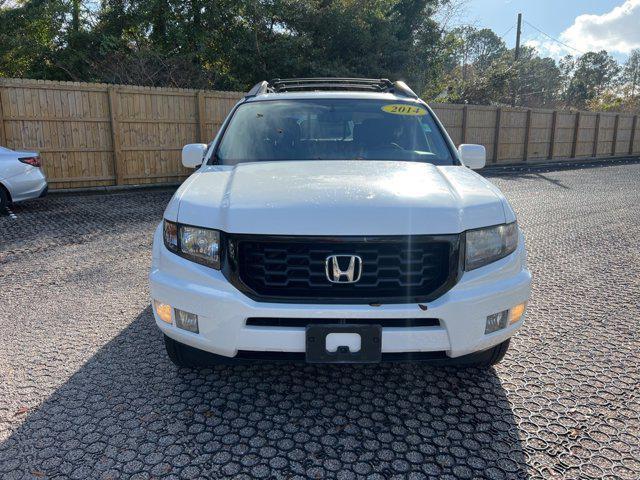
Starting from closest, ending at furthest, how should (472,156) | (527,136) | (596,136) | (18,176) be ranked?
1. (472,156)
2. (18,176)
3. (527,136)
4. (596,136)

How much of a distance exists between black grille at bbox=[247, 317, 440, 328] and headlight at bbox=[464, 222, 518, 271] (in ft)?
1.19

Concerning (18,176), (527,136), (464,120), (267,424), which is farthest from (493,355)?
(527,136)

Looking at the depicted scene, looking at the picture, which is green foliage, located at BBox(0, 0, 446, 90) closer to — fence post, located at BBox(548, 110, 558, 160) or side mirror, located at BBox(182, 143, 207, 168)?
fence post, located at BBox(548, 110, 558, 160)

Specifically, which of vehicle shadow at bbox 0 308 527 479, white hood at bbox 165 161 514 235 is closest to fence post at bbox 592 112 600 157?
white hood at bbox 165 161 514 235

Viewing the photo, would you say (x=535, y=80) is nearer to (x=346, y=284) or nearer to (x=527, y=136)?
(x=527, y=136)

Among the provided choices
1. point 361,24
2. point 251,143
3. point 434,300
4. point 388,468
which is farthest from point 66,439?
point 361,24

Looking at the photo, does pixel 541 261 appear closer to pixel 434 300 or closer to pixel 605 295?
pixel 605 295

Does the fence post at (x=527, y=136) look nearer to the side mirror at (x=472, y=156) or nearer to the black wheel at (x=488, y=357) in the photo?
the side mirror at (x=472, y=156)

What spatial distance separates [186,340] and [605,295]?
3810 millimetres

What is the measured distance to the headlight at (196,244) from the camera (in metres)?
2.38

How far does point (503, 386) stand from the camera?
2879 mm

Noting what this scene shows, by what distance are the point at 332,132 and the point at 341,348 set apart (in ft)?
6.22

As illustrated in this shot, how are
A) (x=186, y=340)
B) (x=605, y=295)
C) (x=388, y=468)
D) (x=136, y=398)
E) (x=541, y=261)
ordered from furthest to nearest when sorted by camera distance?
(x=541, y=261)
(x=605, y=295)
(x=136, y=398)
(x=186, y=340)
(x=388, y=468)

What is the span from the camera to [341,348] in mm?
2270
